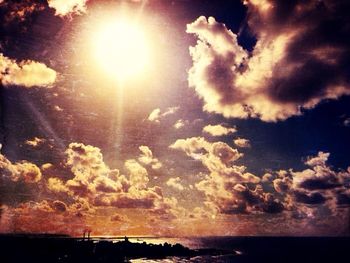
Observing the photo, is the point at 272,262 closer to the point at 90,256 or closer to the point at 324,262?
the point at 324,262

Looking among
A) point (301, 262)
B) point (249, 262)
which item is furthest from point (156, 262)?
point (301, 262)

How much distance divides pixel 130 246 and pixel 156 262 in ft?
50.5

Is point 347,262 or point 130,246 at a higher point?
point 130,246

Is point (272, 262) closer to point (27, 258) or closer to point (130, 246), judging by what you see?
point (130, 246)

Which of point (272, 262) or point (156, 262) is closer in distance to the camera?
point (156, 262)

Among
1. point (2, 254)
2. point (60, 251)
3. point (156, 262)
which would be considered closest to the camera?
point (2, 254)

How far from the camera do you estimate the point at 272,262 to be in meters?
93.8

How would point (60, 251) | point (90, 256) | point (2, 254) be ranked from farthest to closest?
1. point (60, 251)
2. point (90, 256)
3. point (2, 254)

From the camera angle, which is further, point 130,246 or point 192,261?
point 130,246

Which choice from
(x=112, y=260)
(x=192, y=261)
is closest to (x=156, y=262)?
(x=192, y=261)

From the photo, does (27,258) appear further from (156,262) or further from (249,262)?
(249,262)

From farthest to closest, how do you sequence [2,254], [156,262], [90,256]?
1. [156,262]
2. [90,256]
3. [2,254]

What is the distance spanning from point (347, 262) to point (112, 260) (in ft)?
227

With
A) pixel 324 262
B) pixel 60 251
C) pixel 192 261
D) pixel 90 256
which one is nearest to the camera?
pixel 90 256
